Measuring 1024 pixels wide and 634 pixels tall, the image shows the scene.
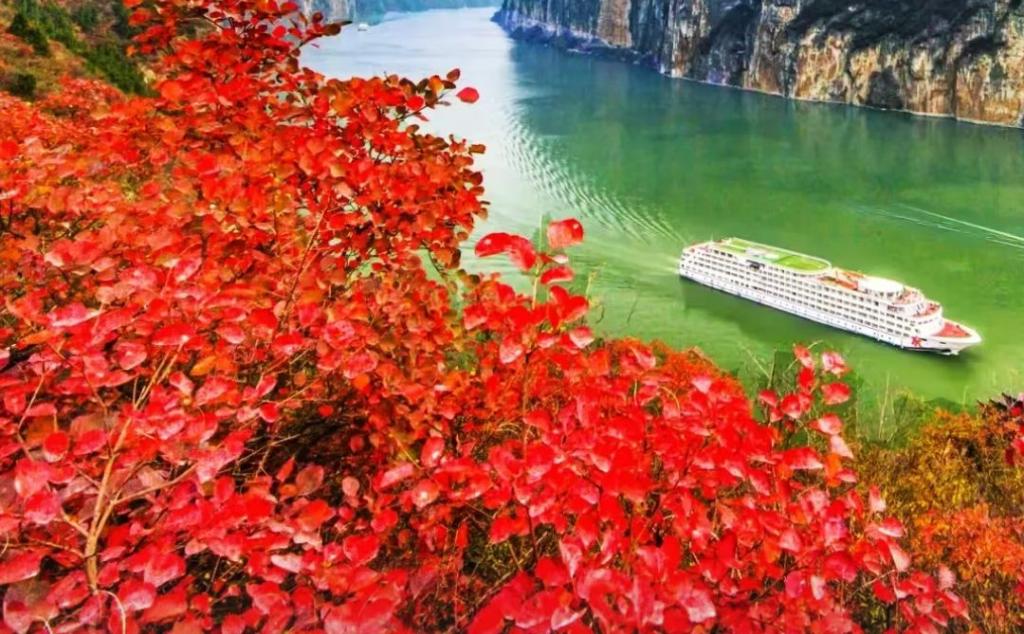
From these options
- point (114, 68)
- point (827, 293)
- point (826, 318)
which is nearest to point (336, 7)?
point (114, 68)

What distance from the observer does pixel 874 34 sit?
44.4 meters

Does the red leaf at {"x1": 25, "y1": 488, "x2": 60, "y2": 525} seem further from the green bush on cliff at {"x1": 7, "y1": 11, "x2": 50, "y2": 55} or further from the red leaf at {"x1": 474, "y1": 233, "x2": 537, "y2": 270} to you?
the green bush on cliff at {"x1": 7, "y1": 11, "x2": 50, "y2": 55}

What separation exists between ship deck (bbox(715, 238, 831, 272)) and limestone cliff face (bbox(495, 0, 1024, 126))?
27.7m

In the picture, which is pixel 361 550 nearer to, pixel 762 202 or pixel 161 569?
pixel 161 569

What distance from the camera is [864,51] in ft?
145

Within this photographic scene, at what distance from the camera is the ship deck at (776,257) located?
17683mm

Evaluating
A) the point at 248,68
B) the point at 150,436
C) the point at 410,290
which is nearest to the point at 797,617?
the point at 410,290

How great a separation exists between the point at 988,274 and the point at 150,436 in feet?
74.5

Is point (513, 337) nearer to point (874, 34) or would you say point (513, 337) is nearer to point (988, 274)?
point (988, 274)

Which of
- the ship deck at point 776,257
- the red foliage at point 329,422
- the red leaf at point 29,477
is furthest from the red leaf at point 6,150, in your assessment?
the ship deck at point 776,257

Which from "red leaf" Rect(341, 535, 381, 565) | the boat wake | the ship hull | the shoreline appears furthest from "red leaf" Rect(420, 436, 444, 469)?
the shoreline

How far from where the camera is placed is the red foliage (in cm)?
179

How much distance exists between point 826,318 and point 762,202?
33.9 ft

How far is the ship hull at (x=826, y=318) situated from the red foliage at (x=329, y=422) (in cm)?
1393
